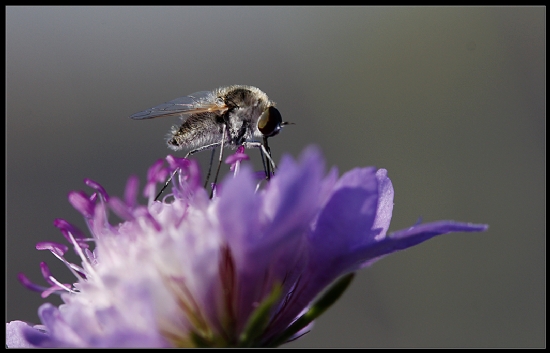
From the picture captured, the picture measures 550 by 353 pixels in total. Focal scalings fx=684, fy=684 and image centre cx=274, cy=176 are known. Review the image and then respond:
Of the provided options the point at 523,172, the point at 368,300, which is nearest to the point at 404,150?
the point at 523,172

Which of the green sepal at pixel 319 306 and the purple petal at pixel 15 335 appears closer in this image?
the green sepal at pixel 319 306

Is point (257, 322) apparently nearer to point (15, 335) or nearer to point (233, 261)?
point (233, 261)

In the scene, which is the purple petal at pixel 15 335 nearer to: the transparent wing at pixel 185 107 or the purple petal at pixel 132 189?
the purple petal at pixel 132 189

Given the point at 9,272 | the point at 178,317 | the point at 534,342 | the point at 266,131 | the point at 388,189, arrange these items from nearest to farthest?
1. the point at 178,317
2. the point at 388,189
3. the point at 266,131
4. the point at 534,342
5. the point at 9,272

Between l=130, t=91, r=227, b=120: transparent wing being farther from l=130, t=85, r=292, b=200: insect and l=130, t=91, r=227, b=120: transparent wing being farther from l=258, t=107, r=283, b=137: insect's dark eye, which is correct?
l=258, t=107, r=283, b=137: insect's dark eye

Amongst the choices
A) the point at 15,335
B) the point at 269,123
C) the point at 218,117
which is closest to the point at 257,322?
the point at 15,335

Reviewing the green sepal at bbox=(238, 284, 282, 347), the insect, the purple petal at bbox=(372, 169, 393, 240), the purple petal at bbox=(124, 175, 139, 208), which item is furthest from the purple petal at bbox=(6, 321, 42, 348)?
the purple petal at bbox=(372, 169, 393, 240)

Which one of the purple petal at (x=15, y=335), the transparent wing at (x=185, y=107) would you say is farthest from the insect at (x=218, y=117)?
the purple petal at (x=15, y=335)

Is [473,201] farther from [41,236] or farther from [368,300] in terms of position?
[41,236]
